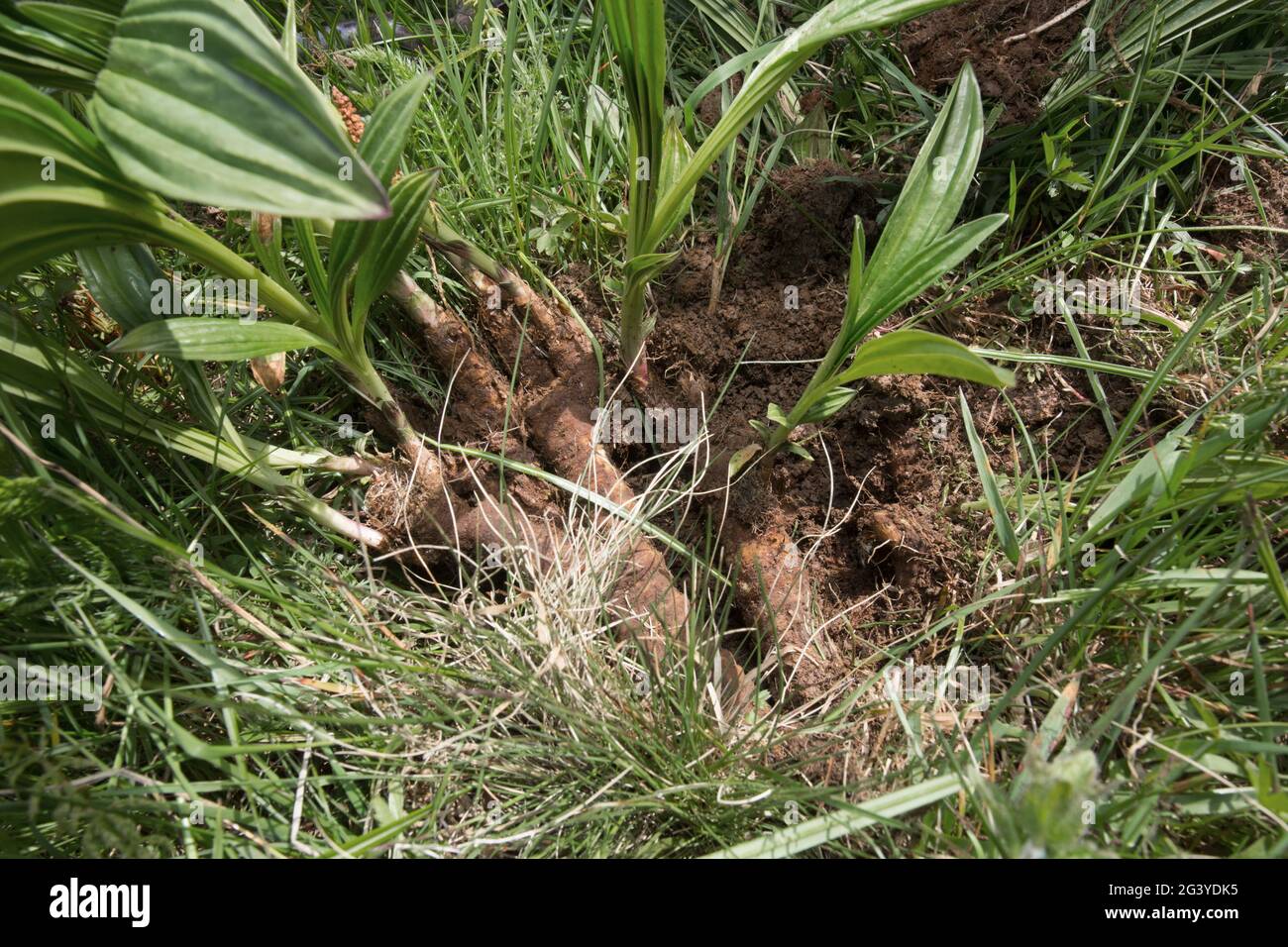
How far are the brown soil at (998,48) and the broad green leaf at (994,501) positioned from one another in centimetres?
62

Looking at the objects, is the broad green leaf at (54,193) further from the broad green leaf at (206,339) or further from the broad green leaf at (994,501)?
the broad green leaf at (994,501)

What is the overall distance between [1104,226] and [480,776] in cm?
143

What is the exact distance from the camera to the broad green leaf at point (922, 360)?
0.93 meters

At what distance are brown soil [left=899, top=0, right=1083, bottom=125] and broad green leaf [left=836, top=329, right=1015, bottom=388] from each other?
698mm

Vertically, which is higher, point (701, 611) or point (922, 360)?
point (922, 360)

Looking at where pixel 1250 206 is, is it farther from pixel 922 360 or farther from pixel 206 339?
pixel 206 339

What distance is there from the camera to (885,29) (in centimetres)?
160

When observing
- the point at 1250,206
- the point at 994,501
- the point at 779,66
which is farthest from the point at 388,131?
the point at 1250,206

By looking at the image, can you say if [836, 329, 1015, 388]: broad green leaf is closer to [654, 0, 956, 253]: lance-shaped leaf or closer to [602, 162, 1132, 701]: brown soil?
[602, 162, 1132, 701]: brown soil

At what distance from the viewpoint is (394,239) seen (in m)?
1.13

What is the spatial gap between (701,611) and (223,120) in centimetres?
98

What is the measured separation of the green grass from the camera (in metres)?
0.99

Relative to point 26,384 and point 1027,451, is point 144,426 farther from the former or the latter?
point 1027,451

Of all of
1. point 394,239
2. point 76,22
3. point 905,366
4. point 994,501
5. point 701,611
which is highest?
point 76,22
